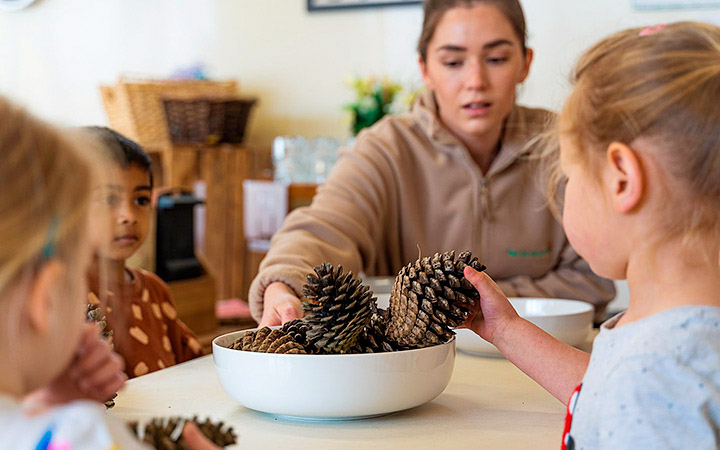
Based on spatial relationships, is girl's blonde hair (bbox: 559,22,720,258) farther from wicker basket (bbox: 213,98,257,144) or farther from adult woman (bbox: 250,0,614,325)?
wicker basket (bbox: 213,98,257,144)

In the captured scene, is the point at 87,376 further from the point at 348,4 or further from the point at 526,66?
the point at 348,4

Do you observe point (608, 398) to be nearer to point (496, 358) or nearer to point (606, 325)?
point (606, 325)

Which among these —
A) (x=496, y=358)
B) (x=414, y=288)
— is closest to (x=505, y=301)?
(x=414, y=288)

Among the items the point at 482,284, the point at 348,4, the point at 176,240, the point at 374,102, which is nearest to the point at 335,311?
the point at 482,284

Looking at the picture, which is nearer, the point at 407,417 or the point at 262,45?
the point at 407,417

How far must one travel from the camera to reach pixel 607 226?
2.38ft

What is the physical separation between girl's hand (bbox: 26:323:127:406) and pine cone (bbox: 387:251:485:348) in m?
0.35

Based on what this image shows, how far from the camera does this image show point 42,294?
0.46 meters

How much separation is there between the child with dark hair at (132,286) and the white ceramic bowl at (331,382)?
39 cm

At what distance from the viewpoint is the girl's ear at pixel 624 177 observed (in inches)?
26.7

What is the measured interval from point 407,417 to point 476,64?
0.95 metres

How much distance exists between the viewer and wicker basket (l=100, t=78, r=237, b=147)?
323cm

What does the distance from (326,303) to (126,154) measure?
551 mm

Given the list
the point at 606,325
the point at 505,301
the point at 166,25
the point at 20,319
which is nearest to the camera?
Answer: the point at 20,319
